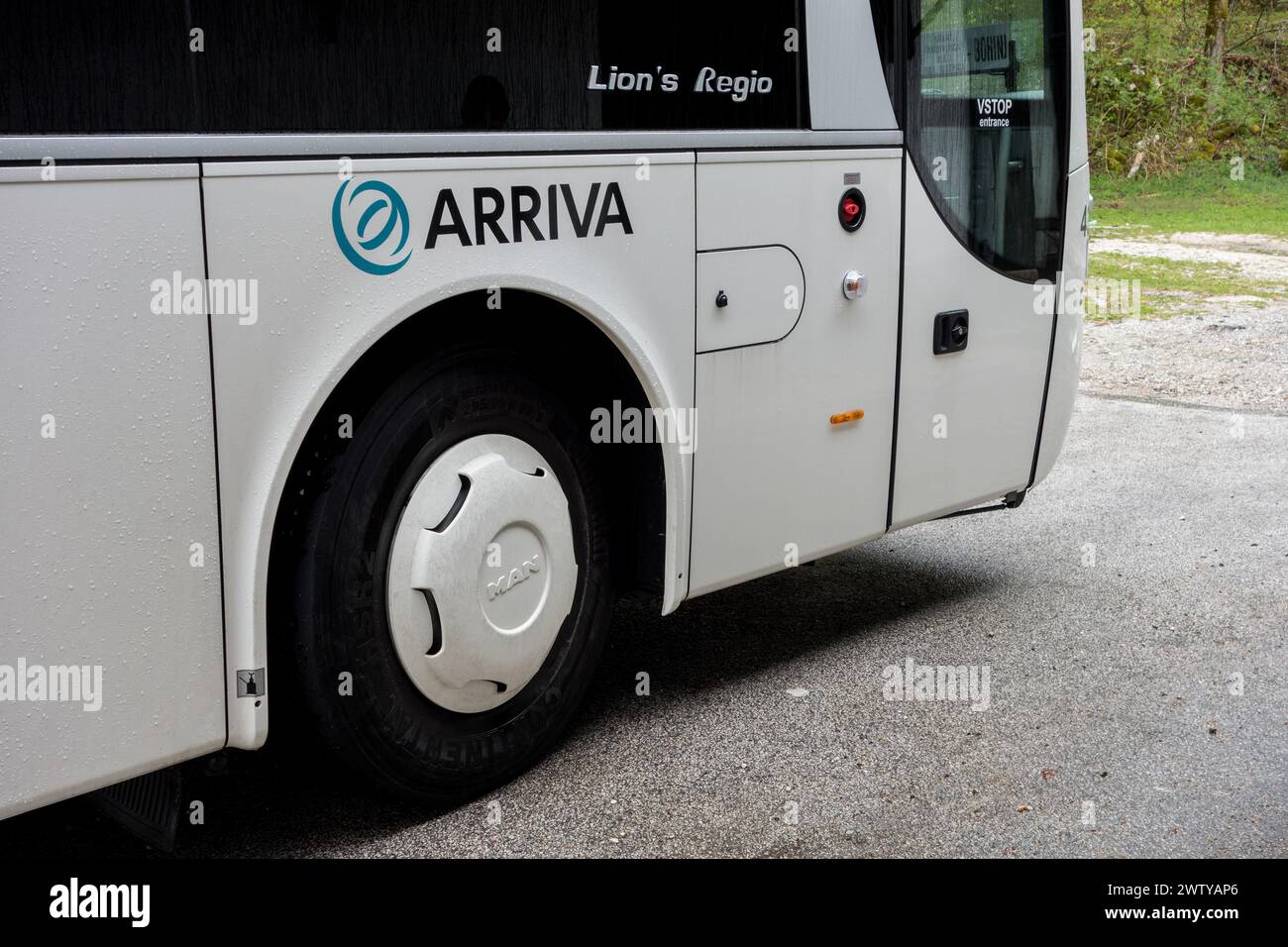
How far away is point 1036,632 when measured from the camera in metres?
5.05

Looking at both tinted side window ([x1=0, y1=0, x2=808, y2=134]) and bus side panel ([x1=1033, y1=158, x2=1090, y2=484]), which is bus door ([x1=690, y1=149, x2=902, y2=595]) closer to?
tinted side window ([x1=0, y1=0, x2=808, y2=134])

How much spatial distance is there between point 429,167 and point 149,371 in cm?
80

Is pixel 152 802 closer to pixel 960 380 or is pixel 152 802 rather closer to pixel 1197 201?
pixel 960 380

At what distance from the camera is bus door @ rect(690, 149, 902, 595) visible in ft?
13.0

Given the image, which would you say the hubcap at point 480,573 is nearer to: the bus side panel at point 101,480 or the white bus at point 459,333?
the white bus at point 459,333

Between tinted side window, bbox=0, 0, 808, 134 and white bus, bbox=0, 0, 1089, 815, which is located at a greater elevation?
→ tinted side window, bbox=0, 0, 808, 134

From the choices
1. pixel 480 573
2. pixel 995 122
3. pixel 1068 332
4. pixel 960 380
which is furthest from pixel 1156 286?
pixel 480 573

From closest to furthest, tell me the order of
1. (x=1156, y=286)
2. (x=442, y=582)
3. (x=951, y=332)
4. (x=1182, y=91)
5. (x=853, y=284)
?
(x=442, y=582) → (x=853, y=284) → (x=951, y=332) → (x=1156, y=286) → (x=1182, y=91)

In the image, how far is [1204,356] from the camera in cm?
1027

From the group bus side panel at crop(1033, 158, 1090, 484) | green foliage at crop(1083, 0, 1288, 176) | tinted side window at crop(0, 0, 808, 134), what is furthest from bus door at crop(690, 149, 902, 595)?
green foliage at crop(1083, 0, 1288, 176)

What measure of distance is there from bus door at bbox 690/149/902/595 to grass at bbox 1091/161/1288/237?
47.5ft

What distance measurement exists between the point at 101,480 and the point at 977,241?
3048mm

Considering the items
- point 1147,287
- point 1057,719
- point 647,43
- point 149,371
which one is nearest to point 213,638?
point 149,371

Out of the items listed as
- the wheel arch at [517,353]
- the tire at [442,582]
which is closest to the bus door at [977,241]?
the wheel arch at [517,353]
